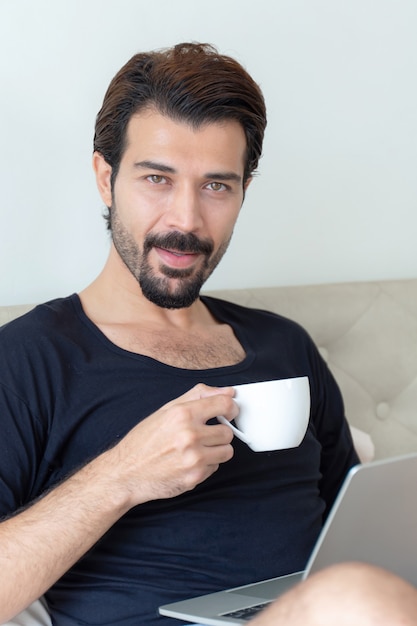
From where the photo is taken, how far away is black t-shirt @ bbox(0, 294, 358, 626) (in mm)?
1194

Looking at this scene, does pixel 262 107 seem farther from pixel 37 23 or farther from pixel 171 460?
pixel 171 460

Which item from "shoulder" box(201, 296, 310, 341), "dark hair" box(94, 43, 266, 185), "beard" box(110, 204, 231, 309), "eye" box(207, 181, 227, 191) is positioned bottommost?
"shoulder" box(201, 296, 310, 341)

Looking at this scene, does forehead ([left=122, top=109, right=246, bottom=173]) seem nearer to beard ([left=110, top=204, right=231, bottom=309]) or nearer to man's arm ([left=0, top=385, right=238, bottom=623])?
beard ([left=110, top=204, right=231, bottom=309])

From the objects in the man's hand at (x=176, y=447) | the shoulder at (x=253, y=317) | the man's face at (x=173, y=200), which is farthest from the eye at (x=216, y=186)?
the man's hand at (x=176, y=447)

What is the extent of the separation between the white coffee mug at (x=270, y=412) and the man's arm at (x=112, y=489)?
0.06ft

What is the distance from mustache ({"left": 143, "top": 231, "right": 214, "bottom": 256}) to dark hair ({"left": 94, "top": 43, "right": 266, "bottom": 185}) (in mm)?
129

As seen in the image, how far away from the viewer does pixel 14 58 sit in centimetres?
156

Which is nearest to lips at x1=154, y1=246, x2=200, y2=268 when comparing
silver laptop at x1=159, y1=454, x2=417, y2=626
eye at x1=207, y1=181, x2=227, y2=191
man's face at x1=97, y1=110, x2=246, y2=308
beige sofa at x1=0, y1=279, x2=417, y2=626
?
man's face at x1=97, y1=110, x2=246, y2=308

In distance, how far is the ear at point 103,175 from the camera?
1.45 m

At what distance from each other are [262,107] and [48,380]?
0.57 metres

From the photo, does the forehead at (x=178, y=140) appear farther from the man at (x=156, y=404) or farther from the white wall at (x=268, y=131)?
the white wall at (x=268, y=131)

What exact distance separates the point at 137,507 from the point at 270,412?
0.90 feet

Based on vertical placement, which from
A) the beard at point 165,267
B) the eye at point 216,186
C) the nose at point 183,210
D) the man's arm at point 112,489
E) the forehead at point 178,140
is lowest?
the man's arm at point 112,489

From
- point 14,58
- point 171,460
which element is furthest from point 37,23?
point 171,460
